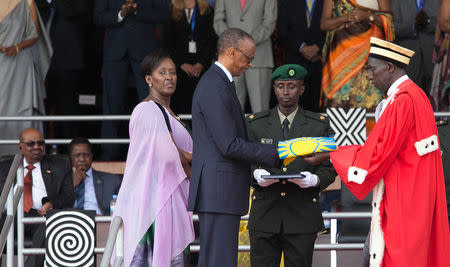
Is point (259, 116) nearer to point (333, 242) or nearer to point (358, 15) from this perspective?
point (333, 242)

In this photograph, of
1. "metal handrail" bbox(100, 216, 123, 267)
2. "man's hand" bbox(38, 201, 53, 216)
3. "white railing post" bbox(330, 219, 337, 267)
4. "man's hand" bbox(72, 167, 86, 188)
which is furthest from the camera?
"man's hand" bbox(72, 167, 86, 188)

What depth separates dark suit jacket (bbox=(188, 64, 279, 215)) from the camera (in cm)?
578

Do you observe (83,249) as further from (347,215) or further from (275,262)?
(347,215)

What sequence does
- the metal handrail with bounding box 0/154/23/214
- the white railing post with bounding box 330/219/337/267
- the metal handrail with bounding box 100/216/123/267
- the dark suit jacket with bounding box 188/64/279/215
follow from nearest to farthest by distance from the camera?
1. the metal handrail with bounding box 100/216/123/267
2. the dark suit jacket with bounding box 188/64/279/215
3. the metal handrail with bounding box 0/154/23/214
4. the white railing post with bounding box 330/219/337/267

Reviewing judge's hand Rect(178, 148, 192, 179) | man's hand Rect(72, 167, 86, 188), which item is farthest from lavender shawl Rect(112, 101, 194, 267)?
man's hand Rect(72, 167, 86, 188)

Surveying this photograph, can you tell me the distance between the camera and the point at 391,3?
9992mm

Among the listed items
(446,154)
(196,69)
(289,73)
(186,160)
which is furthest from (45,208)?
(446,154)

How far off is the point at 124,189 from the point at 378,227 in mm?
1763

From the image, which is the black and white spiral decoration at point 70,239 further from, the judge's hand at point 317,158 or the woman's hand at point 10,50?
the woman's hand at point 10,50

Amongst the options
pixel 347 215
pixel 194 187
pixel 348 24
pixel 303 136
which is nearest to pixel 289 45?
pixel 348 24

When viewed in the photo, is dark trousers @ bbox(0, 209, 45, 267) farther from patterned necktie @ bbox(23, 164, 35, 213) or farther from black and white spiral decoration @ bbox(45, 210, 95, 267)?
black and white spiral decoration @ bbox(45, 210, 95, 267)

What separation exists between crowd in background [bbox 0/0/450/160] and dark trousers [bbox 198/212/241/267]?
3.77 metres

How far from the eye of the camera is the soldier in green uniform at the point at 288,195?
20.7ft

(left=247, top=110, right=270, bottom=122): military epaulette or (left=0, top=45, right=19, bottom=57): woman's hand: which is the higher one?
(left=0, top=45, right=19, bottom=57): woman's hand
